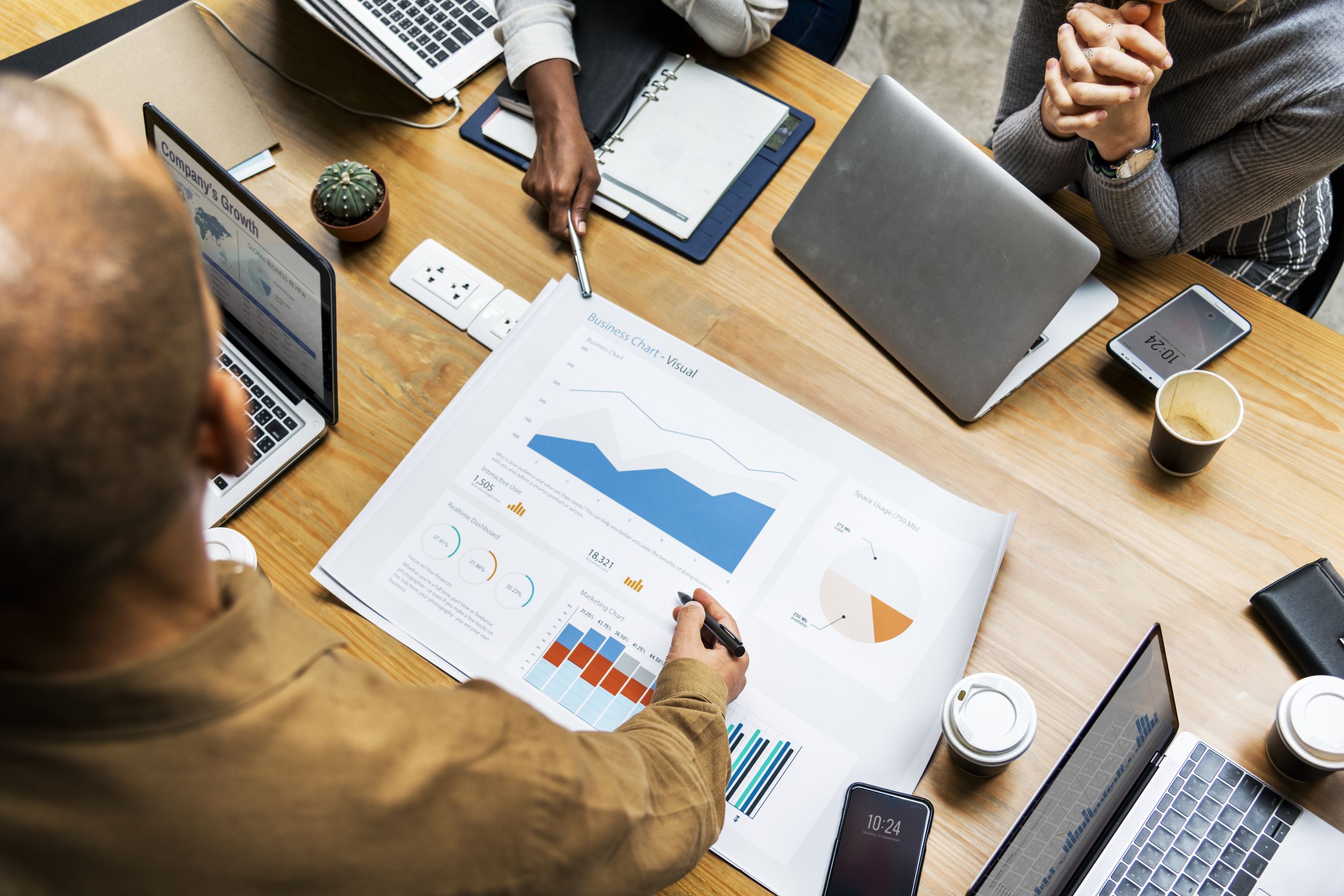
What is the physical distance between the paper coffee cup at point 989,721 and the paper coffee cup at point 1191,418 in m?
0.30

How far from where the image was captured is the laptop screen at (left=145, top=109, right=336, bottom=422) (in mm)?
767

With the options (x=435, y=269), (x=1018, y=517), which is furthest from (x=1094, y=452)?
(x=435, y=269)

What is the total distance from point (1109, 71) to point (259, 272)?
84 cm

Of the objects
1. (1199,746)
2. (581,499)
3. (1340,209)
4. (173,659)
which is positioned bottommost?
(581,499)

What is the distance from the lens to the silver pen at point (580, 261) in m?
0.95

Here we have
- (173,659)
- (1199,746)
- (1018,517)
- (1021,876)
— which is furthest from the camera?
(1018,517)

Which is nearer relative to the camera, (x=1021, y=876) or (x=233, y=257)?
(x=1021, y=876)

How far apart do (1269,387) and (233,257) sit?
1.08 metres

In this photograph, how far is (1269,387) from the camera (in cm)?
88

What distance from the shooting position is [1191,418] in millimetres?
834

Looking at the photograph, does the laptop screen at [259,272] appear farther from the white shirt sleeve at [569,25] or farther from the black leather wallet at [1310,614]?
the black leather wallet at [1310,614]

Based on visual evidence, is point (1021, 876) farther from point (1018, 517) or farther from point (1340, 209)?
point (1340, 209)

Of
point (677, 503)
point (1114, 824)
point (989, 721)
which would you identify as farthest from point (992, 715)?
point (677, 503)

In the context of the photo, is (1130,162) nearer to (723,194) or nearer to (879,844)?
(723,194)
